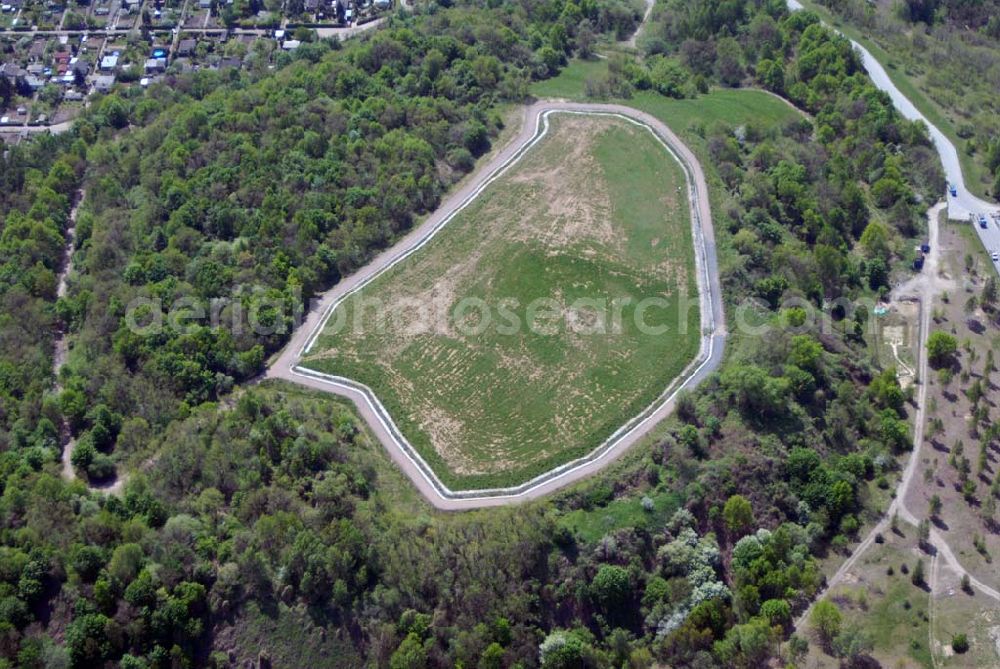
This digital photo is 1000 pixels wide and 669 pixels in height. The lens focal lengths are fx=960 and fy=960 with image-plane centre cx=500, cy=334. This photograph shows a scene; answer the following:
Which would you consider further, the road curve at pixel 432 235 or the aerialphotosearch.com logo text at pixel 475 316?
the aerialphotosearch.com logo text at pixel 475 316

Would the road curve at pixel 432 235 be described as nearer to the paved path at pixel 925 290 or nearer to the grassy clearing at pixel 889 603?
the paved path at pixel 925 290

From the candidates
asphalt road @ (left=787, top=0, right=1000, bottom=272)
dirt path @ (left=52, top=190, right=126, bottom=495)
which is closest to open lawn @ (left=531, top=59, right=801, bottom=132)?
asphalt road @ (left=787, top=0, right=1000, bottom=272)

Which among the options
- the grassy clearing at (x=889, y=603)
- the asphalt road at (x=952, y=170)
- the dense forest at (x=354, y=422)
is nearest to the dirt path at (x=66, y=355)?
the dense forest at (x=354, y=422)

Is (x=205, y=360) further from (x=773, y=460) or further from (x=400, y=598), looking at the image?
(x=773, y=460)

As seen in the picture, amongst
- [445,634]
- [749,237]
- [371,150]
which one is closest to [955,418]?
[749,237]

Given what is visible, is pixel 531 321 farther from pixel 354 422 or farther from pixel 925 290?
pixel 925 290

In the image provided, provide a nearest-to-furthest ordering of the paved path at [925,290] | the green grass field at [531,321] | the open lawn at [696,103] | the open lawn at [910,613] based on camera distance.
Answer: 1. the open lawn at [910,613]
2. the paved path at [925,290]
3. the green grass field at [531,321]
4. the open lawn at [696,103]

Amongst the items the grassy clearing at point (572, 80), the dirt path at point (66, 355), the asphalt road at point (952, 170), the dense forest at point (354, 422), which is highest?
the asphalt road at point (952, 170)

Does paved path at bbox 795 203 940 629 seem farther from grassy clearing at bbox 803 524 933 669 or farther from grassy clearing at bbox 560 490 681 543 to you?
grassy clearing at bbox 560 490 681 543
